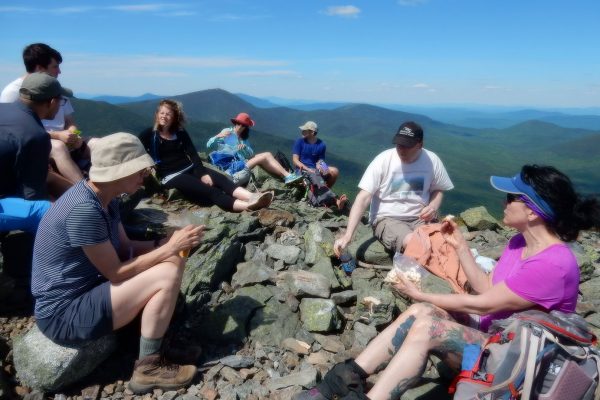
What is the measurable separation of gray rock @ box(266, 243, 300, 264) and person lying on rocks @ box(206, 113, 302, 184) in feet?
15.7

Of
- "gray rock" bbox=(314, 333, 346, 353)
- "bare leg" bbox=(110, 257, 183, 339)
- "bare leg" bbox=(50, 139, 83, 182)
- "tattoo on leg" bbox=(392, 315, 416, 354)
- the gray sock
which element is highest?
"bare leg" bbox=(50, 139, 83, 182)

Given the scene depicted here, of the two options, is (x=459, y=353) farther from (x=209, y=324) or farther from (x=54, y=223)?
(x=54, y=223)

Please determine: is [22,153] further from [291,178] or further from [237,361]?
[291,178]

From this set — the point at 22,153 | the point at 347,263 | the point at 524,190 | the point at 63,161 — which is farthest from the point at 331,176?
the point at 524,190

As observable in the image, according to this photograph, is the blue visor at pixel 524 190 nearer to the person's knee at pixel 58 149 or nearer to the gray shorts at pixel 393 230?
the gray shorts at pixel 393 230

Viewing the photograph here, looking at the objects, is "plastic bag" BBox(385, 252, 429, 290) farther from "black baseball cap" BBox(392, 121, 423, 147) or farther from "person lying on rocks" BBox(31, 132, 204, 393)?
"person lying on rocks" BBox(31, 132, 204, 393)

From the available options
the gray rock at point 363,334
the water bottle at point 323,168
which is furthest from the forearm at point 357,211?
the water bottle at point 323,168

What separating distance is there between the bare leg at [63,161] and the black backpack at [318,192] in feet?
20.4

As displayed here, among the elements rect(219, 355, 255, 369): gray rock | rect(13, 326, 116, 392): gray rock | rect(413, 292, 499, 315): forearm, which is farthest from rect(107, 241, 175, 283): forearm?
rect(413, 292, 499, 315): forearm

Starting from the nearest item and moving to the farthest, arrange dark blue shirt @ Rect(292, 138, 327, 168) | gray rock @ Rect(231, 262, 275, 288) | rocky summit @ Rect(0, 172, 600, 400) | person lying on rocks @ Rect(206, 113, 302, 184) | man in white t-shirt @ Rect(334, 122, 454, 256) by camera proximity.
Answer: rocky summit @ Rect(0, 172, 600, 400) → gray rock @ Rect(231, 262, 275, 288) → man in white t-shirt @ Rect(334, 122, 454, 256) → person lying on rocks @ Rect(206, 113, 302, 184) → dark blue shirt @ Rect(292, 138, 327, 168)

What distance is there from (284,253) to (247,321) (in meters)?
1.94

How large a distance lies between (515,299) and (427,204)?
399cm

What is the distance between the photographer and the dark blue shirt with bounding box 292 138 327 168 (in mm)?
13438

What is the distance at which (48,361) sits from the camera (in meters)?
4.03
